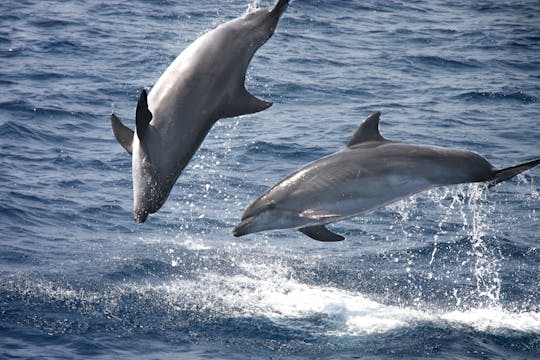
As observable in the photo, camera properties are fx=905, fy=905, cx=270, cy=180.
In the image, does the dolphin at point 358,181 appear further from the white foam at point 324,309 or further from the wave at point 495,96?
the wave at point 495,96

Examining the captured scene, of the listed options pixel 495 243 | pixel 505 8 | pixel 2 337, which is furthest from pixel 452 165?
pixel 505 8

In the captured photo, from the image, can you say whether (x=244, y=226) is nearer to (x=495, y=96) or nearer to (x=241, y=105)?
(x=241, y=105)

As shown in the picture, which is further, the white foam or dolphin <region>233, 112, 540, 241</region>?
the white foam

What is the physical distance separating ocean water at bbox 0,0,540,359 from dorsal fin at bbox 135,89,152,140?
12.6 ft

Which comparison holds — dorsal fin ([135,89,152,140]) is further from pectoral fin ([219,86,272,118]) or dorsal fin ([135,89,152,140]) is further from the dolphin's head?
the dolphin's head

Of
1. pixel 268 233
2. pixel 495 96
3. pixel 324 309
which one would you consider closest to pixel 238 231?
pixel 324 309

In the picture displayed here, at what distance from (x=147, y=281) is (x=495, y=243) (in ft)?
22.1

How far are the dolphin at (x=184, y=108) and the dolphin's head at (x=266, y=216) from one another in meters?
1.30

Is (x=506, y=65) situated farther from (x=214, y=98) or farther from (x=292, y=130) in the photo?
(x=214, y=98)

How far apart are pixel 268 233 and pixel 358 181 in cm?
1004

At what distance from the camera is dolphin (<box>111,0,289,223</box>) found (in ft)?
20.8

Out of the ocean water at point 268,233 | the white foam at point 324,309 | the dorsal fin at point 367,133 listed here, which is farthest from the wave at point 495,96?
the dorsal fin at point 367,133

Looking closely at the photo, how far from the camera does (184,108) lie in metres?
6.41

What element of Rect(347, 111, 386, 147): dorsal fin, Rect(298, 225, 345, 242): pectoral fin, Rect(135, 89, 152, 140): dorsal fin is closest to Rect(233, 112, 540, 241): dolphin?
Rect(347, 111, 386, 147): dorsal fin
